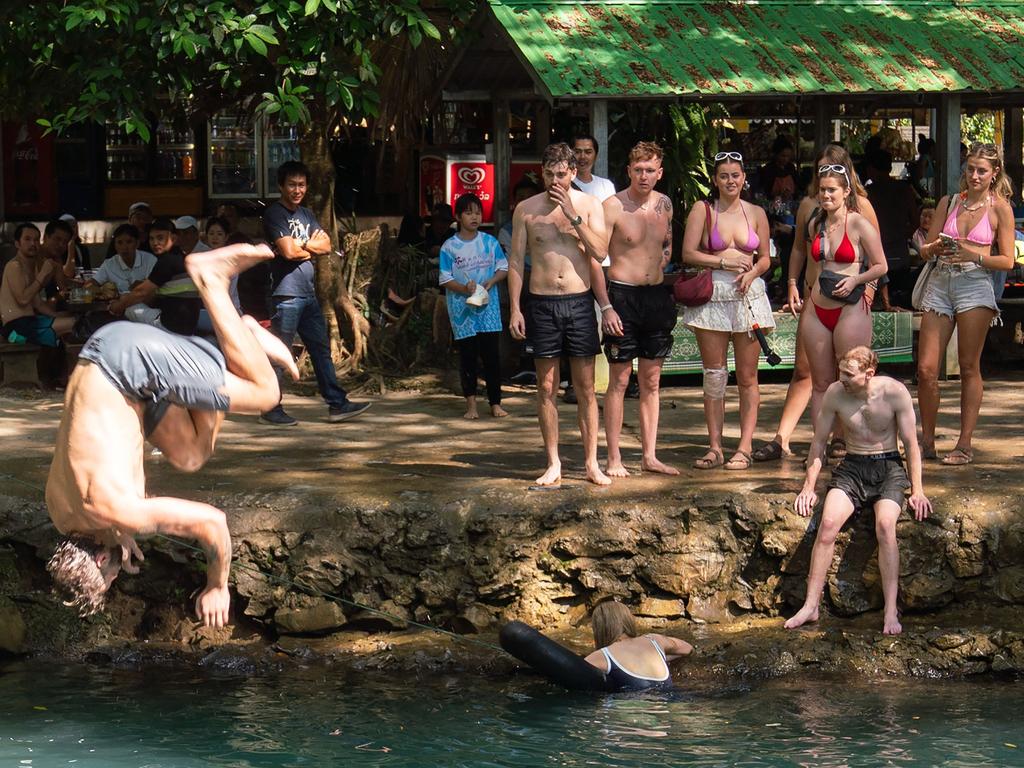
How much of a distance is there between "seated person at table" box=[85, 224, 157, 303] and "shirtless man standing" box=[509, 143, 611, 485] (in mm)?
4545

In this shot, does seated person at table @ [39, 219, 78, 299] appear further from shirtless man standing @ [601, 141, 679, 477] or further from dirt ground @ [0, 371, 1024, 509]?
shirtless man standing @ [601, 141, 679, 477]

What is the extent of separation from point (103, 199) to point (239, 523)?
11.2 meters

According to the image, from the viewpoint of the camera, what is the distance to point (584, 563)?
8883 mm

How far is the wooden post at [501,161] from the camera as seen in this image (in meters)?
13.5

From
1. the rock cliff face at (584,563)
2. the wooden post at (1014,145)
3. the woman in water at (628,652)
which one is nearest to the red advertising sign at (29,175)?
the rock cliff face at (584,563)

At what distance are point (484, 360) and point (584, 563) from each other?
2.89 metres

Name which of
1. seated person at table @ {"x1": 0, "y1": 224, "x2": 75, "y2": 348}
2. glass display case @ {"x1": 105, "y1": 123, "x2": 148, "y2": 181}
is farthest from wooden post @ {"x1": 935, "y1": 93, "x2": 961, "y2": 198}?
glass display case @ {"x1": 105, "y1": 123, "x2": 148, "y2": 181}

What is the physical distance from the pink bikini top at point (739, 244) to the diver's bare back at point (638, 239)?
32cm

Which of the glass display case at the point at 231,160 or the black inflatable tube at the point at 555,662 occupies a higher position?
the glass display case at the point at 231,160

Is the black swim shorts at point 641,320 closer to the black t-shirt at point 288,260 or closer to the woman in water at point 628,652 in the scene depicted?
the woman in water at point 628,652

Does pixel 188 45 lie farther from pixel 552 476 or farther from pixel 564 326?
pixel 552 476

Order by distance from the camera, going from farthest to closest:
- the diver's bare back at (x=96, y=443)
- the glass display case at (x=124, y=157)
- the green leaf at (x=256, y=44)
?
the glass display case at (x=124, y=157) → the green leaf at (x=256, y=44) → the diver's bare back at (x=96, y=443)

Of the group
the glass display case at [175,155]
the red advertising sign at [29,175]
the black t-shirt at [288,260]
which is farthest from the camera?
the glass display case at [175,155]

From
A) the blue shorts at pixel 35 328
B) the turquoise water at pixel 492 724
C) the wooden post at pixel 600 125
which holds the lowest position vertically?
the turquoise water at pixel 492 724
